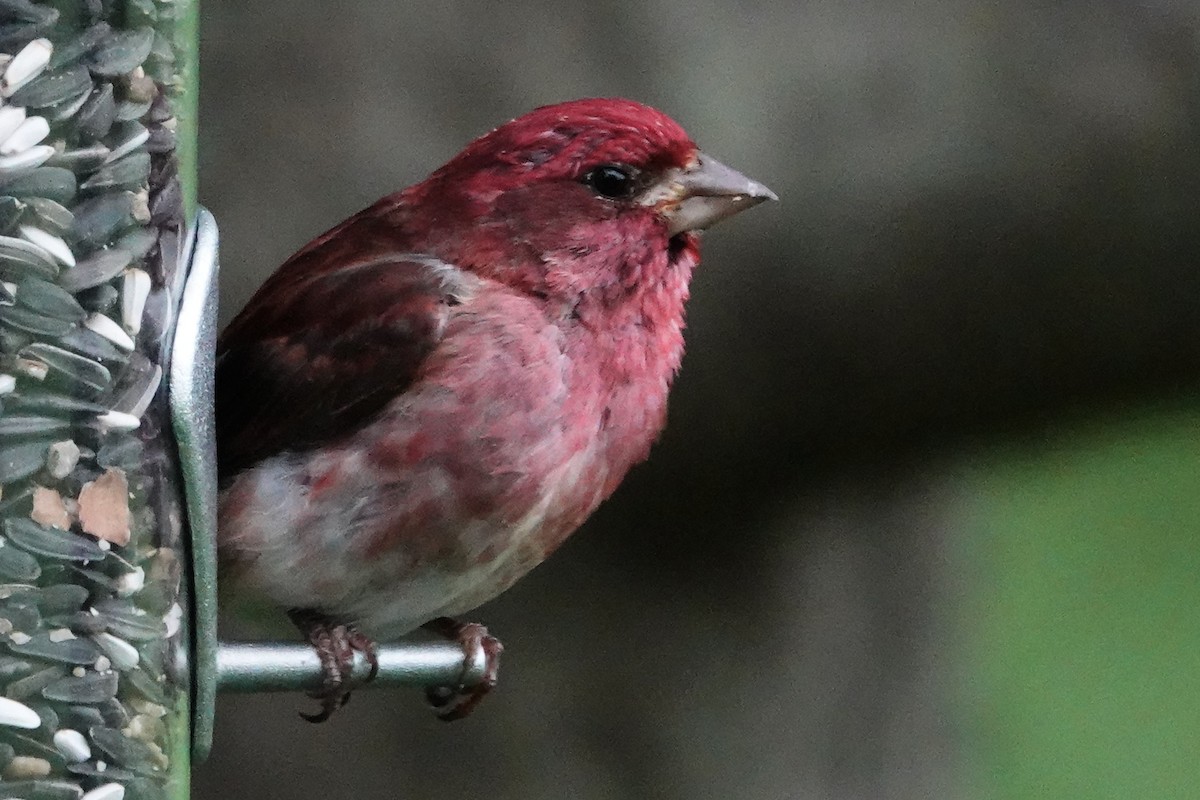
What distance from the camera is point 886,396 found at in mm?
3369

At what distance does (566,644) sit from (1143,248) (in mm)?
1440

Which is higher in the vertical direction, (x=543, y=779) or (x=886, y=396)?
(x=886, y=396)

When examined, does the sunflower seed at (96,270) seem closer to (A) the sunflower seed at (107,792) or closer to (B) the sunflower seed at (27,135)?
(B) the sunflower seed at (27,135)

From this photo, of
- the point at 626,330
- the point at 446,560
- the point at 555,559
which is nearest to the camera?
the point at 446,560

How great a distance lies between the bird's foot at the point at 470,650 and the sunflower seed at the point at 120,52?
0.86m

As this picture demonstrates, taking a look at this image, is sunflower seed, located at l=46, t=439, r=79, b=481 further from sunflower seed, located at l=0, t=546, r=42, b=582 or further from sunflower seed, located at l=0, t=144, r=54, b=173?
sunflower seed, located at l=0, t=144, r=54, b=173

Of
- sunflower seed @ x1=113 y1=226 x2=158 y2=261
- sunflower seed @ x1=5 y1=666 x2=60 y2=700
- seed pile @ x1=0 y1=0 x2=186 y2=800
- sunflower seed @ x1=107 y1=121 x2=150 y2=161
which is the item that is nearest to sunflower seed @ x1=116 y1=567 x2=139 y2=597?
seed pile @ x1=0 y1=0 x2=186 y2=800

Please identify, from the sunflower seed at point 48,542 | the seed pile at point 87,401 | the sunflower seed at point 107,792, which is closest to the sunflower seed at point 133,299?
the seed pile at point 87,401

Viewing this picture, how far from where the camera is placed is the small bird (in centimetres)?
216

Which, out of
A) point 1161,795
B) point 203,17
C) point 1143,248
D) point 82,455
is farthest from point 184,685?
point 1161,795

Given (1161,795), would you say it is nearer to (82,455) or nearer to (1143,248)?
(1143,248)

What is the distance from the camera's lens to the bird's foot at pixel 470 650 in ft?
7.82

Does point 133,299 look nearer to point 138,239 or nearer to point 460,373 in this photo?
point 138,239

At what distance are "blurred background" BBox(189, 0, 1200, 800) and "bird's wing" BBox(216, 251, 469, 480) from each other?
3.18 feet
